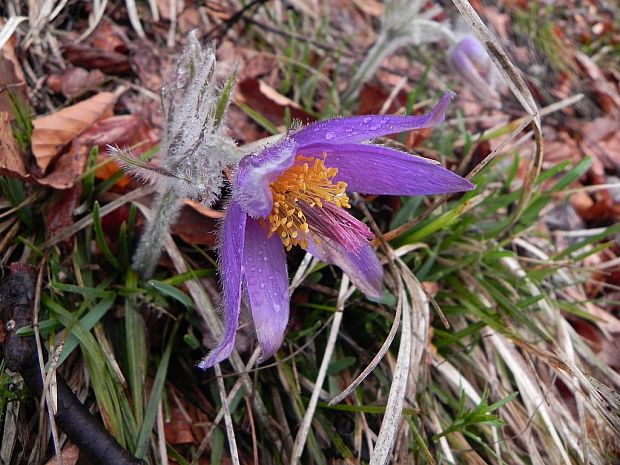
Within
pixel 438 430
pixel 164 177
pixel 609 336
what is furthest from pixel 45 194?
pixel 609 336

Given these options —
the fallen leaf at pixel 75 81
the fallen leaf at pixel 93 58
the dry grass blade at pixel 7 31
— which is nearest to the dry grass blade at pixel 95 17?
the fallen leaf at pixel 93 58

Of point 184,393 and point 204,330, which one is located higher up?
point 204,330

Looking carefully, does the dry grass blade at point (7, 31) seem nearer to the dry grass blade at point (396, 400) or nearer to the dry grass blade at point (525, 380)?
the dry grass blade at point (396, 400)

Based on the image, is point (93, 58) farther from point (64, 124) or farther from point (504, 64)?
point (504, 64)

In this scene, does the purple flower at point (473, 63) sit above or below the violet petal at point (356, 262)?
above

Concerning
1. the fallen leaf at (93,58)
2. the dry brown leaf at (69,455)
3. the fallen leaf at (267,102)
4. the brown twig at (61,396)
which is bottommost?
the dry brown leaf at (69,455)

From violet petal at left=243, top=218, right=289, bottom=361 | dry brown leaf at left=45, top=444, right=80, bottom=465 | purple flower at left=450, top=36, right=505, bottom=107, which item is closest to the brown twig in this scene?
dry brown leaf at left=45, top=444, right=80, bottom=465

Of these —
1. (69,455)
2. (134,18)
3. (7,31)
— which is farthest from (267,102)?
(69,455)

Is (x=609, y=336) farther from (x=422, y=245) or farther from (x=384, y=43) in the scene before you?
(x=384, y=43)
